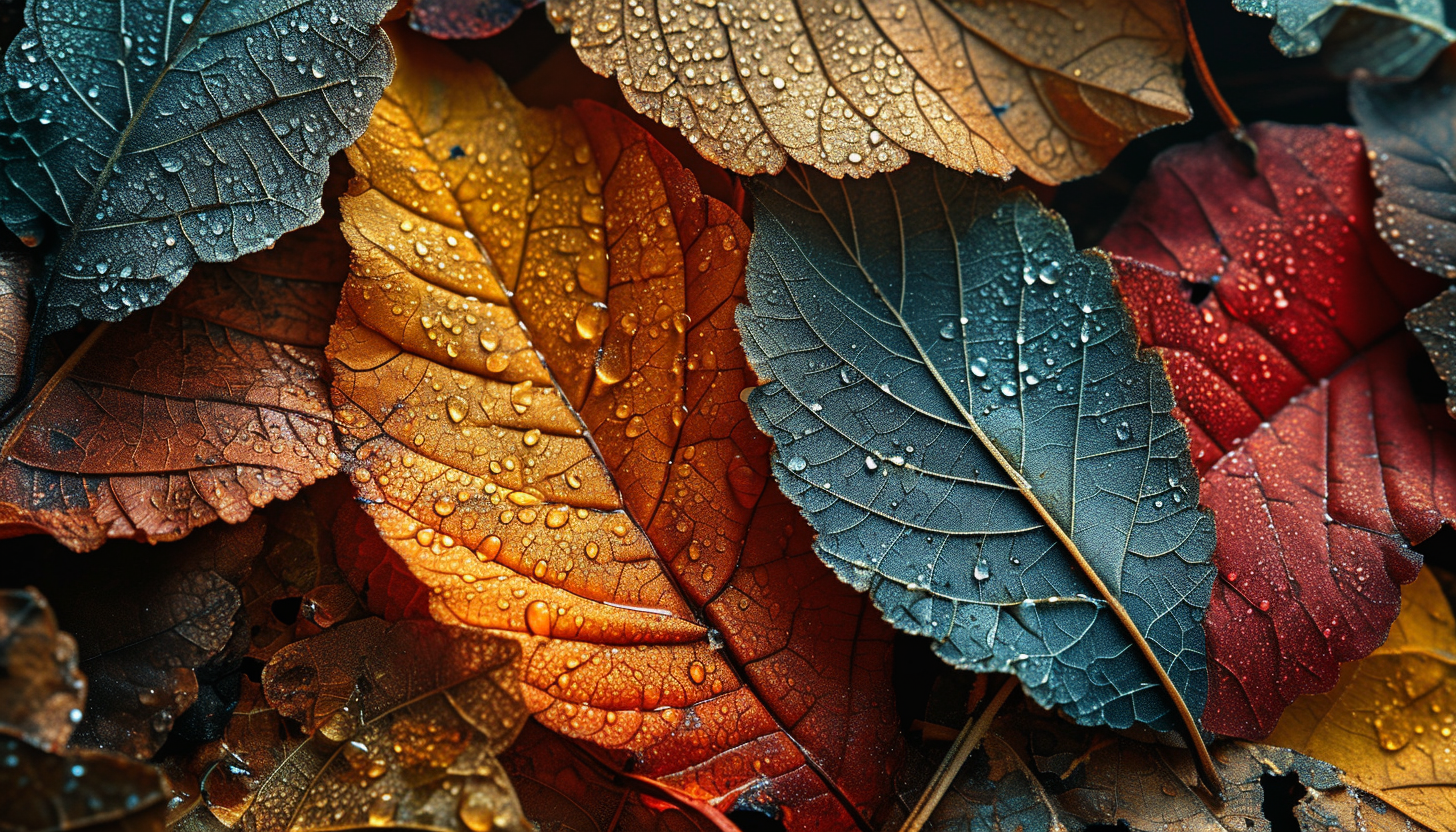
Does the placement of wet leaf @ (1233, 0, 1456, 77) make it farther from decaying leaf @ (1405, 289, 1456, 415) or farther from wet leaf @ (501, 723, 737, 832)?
wet leaf @ (501, 723, 737, 832)

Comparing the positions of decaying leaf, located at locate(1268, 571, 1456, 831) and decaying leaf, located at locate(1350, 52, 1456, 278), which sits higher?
decaying leaf, located at locate(1350, 52, 1456, 278)

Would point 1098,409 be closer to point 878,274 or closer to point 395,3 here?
point 878,274

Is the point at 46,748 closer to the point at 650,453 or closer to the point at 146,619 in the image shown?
the point at 146,619

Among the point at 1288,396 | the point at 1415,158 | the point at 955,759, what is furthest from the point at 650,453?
the point at 1415,158

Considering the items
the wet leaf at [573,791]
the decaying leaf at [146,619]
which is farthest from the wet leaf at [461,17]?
the wet leaf at [573,791]

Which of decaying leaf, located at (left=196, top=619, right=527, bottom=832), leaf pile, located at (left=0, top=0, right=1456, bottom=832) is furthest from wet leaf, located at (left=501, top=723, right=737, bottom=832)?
decaying leaf, located at (left=196, top=619, right=527, bottom=832)

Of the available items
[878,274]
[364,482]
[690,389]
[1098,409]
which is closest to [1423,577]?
[1098,409]
